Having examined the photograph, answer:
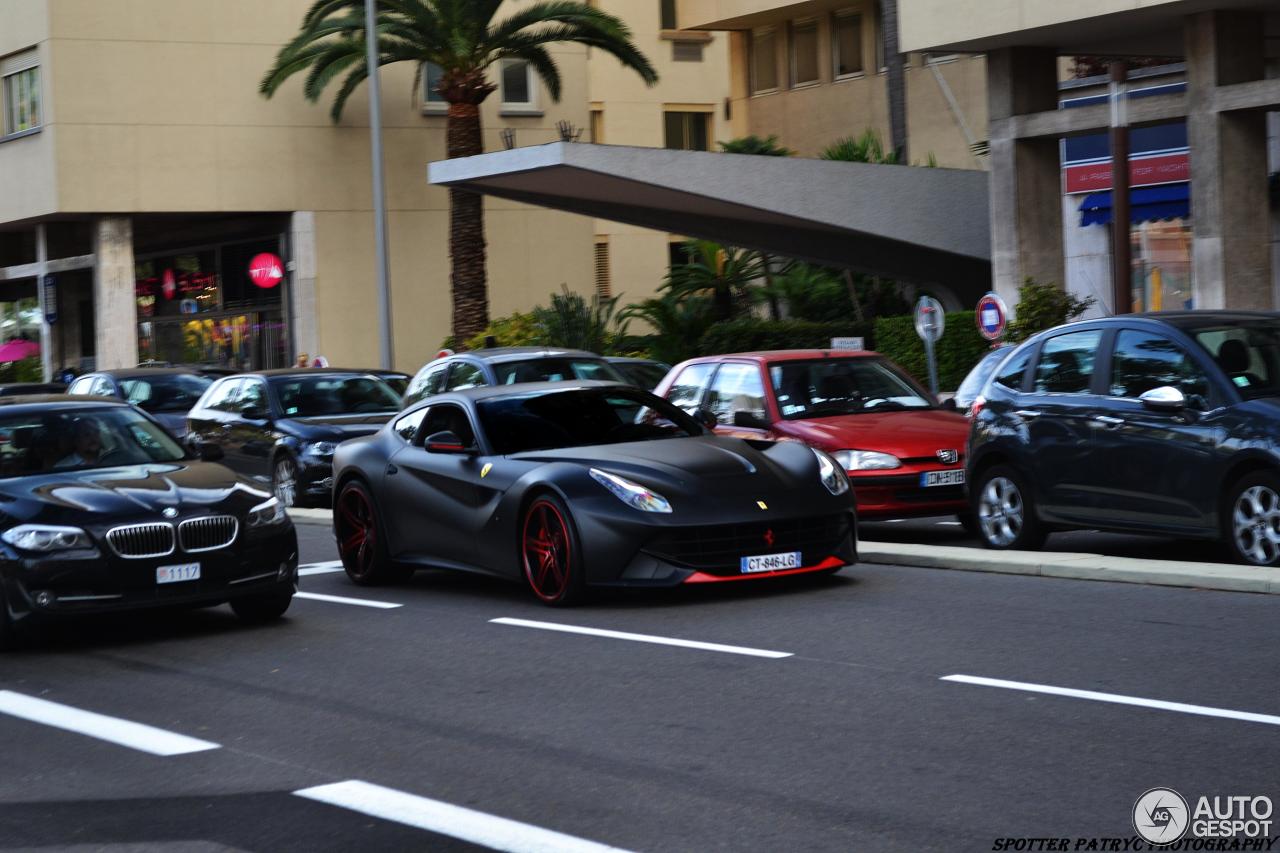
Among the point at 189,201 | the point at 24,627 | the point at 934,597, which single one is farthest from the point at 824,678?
the point at 189,201

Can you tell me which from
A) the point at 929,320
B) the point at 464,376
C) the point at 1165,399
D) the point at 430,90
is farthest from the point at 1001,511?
the point at 430,90

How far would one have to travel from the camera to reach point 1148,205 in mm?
35094

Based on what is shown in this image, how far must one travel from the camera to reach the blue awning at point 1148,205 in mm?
34312

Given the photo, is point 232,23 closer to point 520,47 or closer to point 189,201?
point 189,201

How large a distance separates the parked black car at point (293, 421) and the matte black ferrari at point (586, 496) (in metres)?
7.02

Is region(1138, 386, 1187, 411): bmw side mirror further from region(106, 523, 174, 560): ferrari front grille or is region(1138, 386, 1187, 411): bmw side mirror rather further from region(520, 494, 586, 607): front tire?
region(106, 523, 174, 560): ferrari front grille

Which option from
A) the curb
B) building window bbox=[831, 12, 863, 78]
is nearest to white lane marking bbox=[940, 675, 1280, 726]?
the curb

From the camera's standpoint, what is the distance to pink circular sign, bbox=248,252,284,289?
44031mm

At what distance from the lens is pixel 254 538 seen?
10.4m

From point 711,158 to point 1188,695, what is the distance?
72.0 ft

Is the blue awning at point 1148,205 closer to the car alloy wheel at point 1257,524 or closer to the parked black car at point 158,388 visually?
the parked black car at point 158,388

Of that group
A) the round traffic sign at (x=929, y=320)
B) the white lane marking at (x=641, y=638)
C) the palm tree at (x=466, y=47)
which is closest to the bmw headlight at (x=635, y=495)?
the white lane marking at (x=641, y=638)

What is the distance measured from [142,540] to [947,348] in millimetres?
22559

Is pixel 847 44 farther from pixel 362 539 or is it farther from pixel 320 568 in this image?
pixel 362 539
